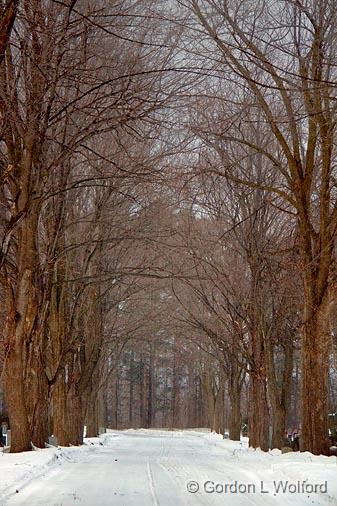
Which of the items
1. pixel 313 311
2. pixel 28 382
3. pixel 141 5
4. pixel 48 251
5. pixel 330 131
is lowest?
pixel 28 382

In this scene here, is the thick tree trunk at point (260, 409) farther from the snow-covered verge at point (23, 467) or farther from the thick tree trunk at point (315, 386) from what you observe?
the thick tree trunk at point (315, 386)

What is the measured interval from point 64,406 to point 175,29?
1200cm

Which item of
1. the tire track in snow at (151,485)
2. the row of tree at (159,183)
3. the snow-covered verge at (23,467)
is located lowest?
the tire track in snow at (151,485)

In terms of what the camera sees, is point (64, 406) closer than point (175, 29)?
No

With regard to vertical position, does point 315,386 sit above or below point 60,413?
above

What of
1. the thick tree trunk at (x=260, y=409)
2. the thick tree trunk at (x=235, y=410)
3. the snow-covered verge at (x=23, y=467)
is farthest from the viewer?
the thick tree trunk at (x=235, y=410)

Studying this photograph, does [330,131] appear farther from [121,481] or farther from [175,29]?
[121,481]

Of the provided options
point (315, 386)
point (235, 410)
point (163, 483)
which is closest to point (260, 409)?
point (315, 386)

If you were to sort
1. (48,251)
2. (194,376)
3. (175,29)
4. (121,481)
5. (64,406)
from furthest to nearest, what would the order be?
(194,376) → (64,406) → (48,251) → (175,29) → (121,481)

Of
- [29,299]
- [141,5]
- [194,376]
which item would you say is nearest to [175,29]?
[141,5]

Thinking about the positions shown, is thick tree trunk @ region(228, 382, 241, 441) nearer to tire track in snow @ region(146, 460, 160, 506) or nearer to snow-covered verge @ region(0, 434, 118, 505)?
snow-covered verge @ region(0, 434, 118, 505)

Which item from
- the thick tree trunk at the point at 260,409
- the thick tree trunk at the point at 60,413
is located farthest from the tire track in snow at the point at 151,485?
the thick tree trunk at the point at 60,413

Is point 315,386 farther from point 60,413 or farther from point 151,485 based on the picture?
point 60,413

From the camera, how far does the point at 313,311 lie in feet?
49.6
